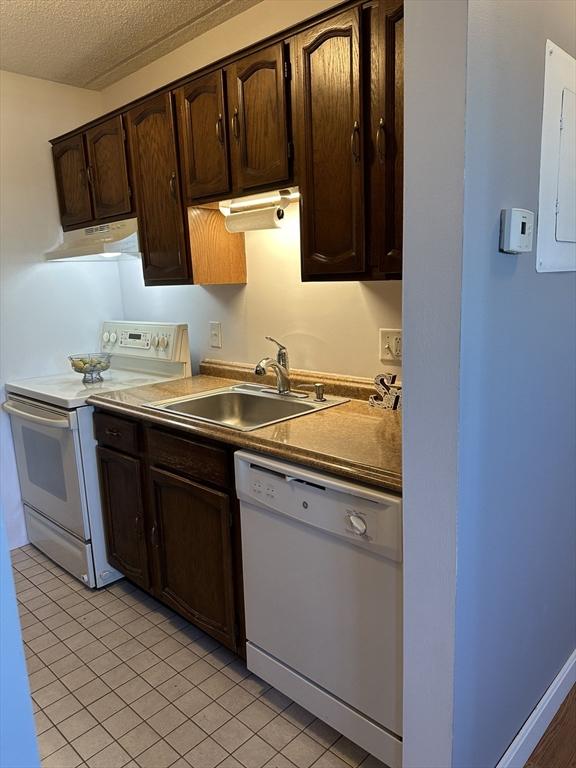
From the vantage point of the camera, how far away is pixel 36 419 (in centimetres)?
250

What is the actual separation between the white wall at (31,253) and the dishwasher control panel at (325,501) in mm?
1820

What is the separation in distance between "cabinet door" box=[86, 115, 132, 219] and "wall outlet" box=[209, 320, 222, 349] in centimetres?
67

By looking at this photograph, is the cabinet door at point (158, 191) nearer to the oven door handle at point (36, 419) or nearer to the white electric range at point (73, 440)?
the white electric range at point (73, 440)

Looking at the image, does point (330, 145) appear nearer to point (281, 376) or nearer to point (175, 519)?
point (281, 376)

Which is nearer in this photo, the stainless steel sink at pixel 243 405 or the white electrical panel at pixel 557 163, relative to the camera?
the white electrical panel at pixel 557 163

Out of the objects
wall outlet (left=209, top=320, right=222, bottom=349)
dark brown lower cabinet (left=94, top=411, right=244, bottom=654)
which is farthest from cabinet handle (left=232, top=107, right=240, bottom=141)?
dark brown lower cabinet (left=94, top=411, right=244, bottom=654)

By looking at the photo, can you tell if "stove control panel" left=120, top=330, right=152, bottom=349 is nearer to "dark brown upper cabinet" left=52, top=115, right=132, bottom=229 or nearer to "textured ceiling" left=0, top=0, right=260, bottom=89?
"dark brown upper cabinet" left=52, top=115, right=132, bottom=229

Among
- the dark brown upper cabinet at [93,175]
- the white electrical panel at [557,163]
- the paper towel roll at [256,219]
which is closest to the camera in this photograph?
the white electrical panel at [557,163]

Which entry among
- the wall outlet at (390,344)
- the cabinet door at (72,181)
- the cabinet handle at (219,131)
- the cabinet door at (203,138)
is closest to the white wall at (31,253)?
the cabinet door at (72,181)

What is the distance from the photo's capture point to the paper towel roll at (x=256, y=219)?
2.05 metres

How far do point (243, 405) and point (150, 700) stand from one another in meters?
1.17

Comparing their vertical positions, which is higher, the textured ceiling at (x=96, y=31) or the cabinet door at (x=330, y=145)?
the textured ceiling at (x=96, y=31)

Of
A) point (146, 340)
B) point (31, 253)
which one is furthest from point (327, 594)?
point (31, 253)

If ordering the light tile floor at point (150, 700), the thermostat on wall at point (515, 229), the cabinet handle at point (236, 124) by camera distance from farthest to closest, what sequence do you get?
1. the cabinet handle at point (236, 124)
2. the light tile floor at point (150, 700)
3. the thermostat on wall at point (515, 229)
